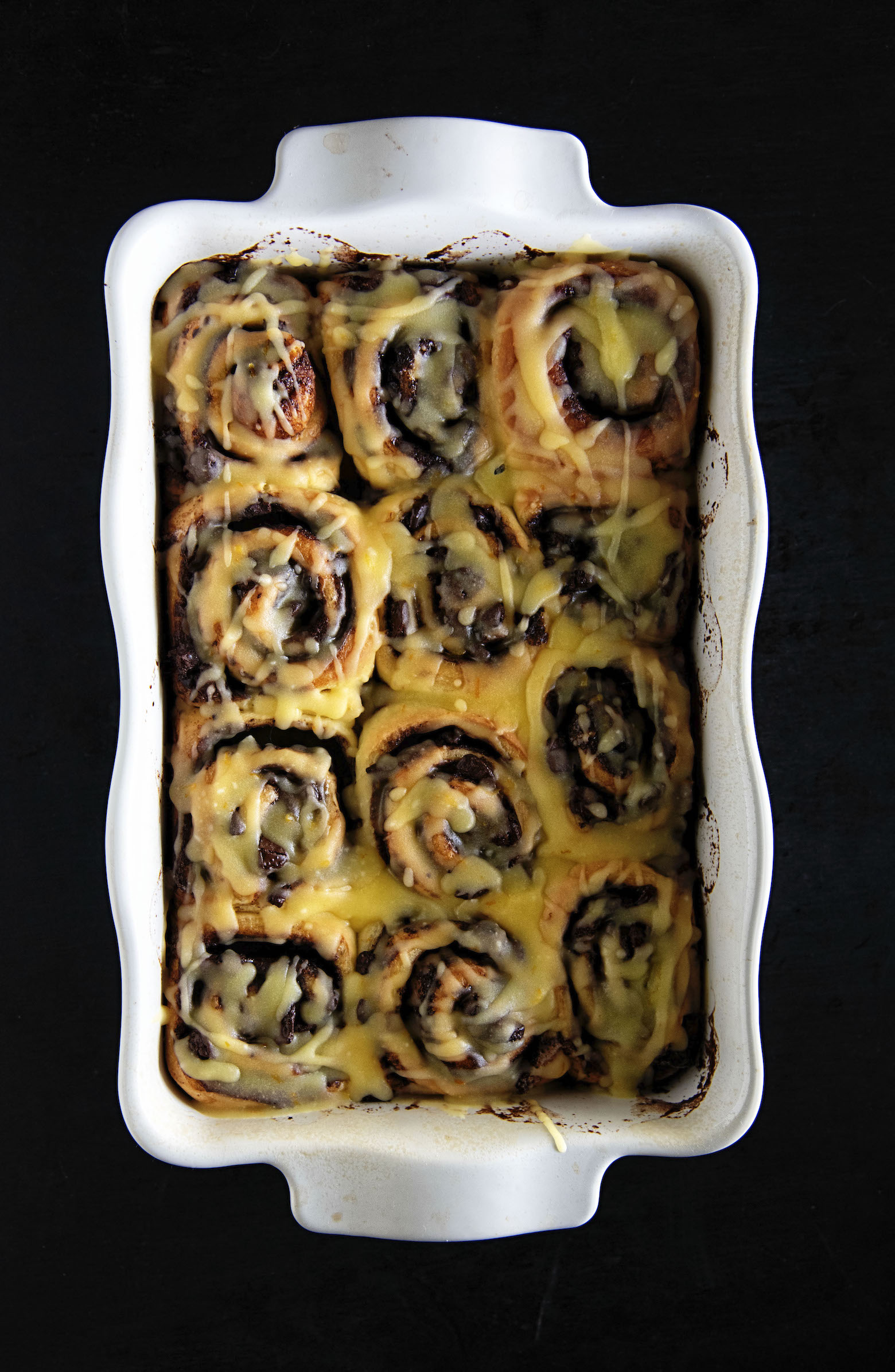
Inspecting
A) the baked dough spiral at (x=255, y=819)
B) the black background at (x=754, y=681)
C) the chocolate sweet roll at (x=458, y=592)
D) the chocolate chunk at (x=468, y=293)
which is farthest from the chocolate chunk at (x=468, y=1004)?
the chocolate chunk at (x=468, y=293)

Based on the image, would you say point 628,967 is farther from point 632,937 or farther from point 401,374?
point 401,374

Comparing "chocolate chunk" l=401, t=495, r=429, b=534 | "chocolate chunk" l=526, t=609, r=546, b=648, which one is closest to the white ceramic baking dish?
"chocolate chunk" l=526, t=609, r=546, b=648

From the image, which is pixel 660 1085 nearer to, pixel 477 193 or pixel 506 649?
pixel 506 649

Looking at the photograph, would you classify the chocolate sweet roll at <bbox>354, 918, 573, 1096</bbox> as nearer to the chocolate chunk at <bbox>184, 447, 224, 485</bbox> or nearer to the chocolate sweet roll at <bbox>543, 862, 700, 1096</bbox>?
the chocolate sweet roll at <bbox>543, 862, 700, 1096</bbox>

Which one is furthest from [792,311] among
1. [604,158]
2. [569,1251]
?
[569,1251]

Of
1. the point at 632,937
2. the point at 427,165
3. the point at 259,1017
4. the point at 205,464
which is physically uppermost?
the point at 427,165

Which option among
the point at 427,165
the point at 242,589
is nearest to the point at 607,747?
the point at 242,589
